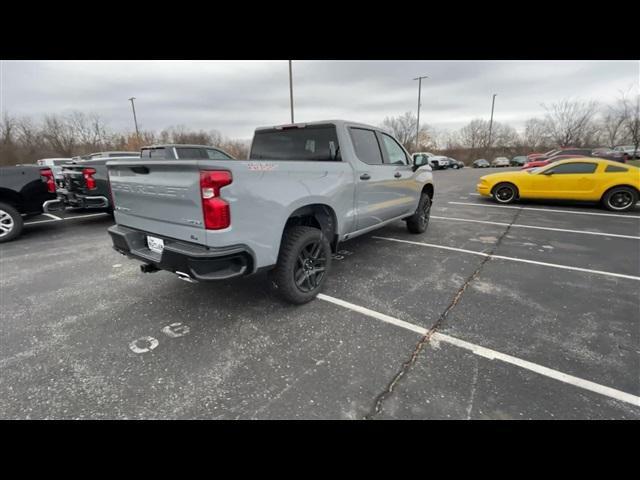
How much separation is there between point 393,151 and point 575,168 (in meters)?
7.33

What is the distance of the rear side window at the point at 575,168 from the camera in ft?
28.5

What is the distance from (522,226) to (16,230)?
10.6m

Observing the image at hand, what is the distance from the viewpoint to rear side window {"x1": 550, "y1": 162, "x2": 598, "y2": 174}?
28.5ft

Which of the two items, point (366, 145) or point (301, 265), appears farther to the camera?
point (366, 145)

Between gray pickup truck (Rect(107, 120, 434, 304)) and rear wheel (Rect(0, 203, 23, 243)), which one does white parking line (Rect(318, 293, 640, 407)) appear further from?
rear wheel (Rect(0, 203, 23, 243))

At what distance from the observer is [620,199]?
8531mm

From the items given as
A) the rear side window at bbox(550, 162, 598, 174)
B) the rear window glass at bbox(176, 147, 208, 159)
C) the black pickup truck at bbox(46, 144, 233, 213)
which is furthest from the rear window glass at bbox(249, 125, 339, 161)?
the rear side window at bbox(550, 162, 598, 174)

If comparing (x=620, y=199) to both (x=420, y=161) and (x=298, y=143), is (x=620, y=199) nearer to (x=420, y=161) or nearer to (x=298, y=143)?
(x=420, y=161)

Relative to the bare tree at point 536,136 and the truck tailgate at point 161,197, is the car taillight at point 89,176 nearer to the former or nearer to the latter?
the truck tailgate at point 161,197

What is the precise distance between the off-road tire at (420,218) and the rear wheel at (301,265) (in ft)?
10.2

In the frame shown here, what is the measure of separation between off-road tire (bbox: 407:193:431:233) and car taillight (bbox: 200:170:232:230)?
4.45 metres

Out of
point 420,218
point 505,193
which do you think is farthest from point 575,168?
point 420,218

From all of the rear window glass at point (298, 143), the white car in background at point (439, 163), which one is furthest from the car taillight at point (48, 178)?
the white car in background at point (439, 163)

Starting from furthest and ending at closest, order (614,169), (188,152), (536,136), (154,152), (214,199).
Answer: (536,136), (154,152), (188,152), (614,169), (214,199)
